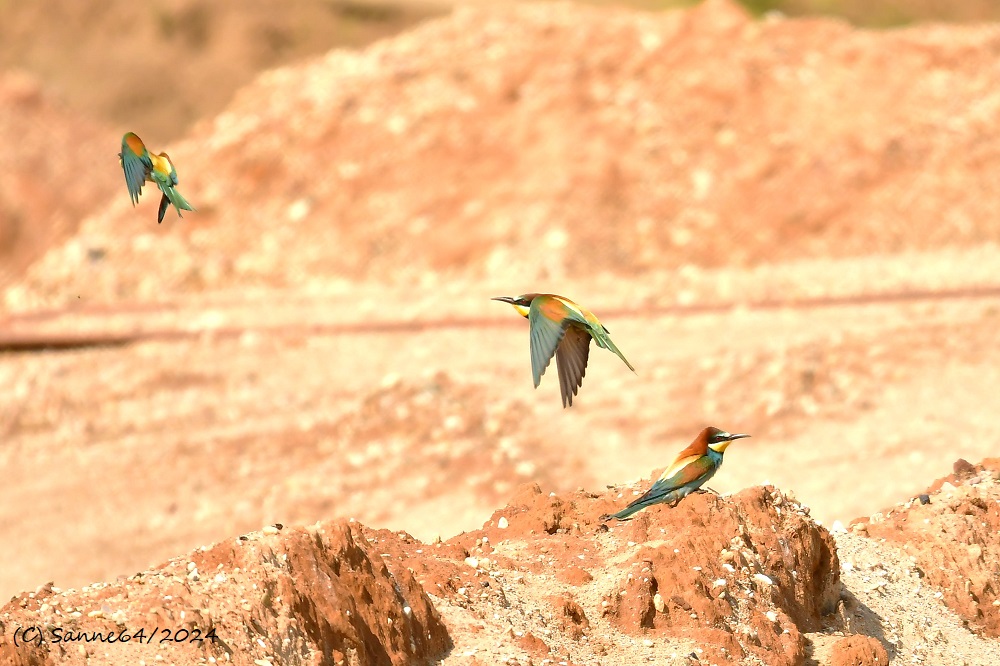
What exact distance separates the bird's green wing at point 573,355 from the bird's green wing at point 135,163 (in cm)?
117

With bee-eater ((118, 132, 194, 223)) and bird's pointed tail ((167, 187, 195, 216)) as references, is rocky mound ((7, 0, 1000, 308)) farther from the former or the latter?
bird's pointed tail ((167, 187, 195, 216))

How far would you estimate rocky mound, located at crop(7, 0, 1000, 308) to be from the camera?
15.4 m

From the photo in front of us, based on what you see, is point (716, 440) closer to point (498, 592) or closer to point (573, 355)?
point (573, 355)

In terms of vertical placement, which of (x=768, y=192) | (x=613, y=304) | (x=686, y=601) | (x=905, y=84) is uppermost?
(x=905, y=84)

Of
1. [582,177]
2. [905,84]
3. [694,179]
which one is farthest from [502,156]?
[905,84]

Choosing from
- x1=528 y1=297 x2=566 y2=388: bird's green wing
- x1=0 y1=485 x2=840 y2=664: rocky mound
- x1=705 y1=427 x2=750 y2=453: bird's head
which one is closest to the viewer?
x1=0 y1=485 x2=840 y2=664: rocky mound

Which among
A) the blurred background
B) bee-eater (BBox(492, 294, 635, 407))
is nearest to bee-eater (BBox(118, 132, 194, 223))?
bee-eater (BBox(492, 294, 635, 407))

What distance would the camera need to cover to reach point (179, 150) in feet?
57.6

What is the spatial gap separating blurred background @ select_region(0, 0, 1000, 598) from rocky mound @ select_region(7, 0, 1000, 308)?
40 mm

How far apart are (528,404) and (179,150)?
299 inches

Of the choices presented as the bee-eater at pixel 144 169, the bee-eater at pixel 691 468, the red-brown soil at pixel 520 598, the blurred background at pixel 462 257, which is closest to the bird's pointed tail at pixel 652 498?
the bee-eater at pixel 691 468

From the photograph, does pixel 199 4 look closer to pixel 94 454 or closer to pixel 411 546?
pixel 94 454

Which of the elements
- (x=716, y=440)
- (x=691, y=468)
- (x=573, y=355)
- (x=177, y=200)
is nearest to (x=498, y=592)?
(x=691, y=468)

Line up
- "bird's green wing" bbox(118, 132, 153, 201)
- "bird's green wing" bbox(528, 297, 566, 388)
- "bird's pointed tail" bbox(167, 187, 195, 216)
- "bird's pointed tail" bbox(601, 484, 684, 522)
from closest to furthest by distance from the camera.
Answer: "bird's pointed tail" bbox(167, 187, 195, 216) < "bird's green wing" bbox(528, 297, 566, 388) < "bird's green wing" bbox(118, 132, 153, 201) < "bird's pointed tail" bbox(601, 484, 684, 522)
